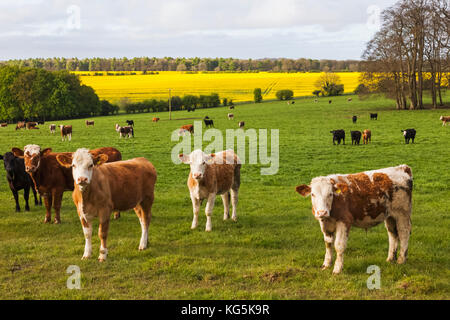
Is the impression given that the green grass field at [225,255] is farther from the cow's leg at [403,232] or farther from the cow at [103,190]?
the cow at [103,190]

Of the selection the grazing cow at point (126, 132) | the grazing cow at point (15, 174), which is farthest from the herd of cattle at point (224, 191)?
the grazing cow at point (126, 132)

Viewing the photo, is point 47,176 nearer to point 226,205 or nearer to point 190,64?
point 226,205

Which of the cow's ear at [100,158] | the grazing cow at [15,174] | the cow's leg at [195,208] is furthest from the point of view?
the grazing cow at [15,174]

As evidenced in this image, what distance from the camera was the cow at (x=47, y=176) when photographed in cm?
1040

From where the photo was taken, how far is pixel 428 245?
326 inches

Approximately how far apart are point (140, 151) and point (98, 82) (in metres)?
92.2

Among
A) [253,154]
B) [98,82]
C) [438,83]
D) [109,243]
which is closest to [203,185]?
[109,243]

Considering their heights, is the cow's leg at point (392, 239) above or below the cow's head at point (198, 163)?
below

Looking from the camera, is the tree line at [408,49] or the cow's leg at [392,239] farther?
the tree line at [408,49]

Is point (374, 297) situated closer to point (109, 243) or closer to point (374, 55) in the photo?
point (109, 243)

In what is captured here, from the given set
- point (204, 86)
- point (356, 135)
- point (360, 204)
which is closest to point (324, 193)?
point (360, 204)

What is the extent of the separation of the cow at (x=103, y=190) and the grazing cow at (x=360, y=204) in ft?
11.1

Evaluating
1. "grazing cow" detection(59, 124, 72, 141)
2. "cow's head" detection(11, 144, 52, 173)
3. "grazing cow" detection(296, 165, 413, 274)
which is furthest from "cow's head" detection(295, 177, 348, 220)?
"grazing cow" detection(59, 124, 72, 141)

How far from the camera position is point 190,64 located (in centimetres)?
15275
